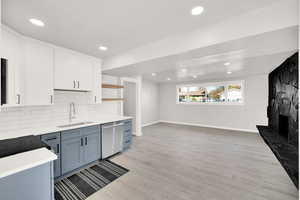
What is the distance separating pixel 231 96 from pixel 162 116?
3834 mm

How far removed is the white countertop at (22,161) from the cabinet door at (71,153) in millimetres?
990

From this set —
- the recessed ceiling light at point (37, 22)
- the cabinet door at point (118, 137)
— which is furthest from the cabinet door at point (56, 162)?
the recessed ceiling light at point (37, 22)

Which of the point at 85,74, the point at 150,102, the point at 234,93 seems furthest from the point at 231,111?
the point at 85,74

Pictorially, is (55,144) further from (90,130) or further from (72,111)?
(72,111)

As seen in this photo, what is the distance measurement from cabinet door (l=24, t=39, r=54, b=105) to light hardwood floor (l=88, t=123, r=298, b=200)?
186 cm

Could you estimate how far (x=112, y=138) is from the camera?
303 centimetres

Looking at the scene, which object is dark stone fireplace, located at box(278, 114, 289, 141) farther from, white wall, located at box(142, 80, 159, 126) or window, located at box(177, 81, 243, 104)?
white wall, located at box(142, 80, 159, 126)

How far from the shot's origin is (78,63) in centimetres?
276

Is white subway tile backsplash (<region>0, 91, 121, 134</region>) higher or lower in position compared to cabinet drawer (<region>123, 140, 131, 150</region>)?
higher

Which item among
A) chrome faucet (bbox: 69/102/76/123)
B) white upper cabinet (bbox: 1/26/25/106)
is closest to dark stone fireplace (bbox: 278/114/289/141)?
chrome faucet (bbox: 69/102/76/123)

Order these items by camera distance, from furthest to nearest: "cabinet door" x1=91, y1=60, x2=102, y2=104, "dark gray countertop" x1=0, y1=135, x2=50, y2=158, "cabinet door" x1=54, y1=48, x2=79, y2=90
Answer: "cabinet door" x1=91, y1=60, x2=102, y2=104, "cabinet door" x1=54, y1=48, x2=79, y2=90, "dark gray countertop" x1=0, y1=135, x2=50, y2=158

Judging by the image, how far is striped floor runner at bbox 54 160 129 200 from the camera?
188cm

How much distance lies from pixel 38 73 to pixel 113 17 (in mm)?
1665

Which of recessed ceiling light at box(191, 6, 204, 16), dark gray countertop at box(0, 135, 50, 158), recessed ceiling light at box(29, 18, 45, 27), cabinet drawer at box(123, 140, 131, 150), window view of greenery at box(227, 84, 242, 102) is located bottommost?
cabinet drawer at box(123, 140, 131, 150)
